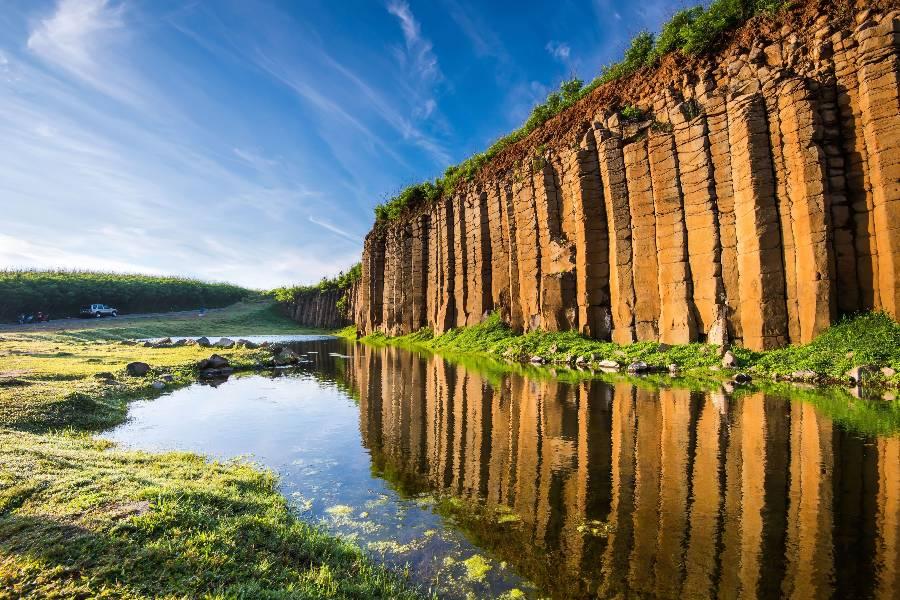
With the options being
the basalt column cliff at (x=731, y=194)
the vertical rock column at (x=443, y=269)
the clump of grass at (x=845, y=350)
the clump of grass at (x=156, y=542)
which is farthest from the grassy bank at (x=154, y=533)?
the vertical rock column at (x=443, y=269)

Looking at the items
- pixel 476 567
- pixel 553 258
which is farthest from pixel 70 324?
pixel 476 567

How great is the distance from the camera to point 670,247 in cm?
2278

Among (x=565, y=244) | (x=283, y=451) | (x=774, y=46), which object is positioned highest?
(x=774, y=46)

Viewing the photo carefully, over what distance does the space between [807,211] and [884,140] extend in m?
3.13

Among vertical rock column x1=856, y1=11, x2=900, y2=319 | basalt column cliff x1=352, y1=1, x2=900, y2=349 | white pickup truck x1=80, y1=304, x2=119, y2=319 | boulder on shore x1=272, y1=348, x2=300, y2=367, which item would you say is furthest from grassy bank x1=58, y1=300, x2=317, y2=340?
vertical rock column x1=856, y1=11, x2=900, y2=319

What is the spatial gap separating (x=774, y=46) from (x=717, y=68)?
108 inches

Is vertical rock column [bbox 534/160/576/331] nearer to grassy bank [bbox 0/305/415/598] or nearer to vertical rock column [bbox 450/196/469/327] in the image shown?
vertical rock column [bbox 450/196/469/327]

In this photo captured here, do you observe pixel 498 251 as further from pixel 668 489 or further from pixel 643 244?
pixel 668 489

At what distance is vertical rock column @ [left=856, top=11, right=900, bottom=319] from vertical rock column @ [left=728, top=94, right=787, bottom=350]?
3.04 metres

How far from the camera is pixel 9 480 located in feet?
19.9

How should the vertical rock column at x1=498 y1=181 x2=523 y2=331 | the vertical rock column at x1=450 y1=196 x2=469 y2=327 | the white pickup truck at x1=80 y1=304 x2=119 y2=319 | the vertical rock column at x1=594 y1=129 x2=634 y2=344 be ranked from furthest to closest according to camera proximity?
the white pickup truck at x1=80 y1=304 x2=119 y2=319
the vertical rock column at x1=450 y1=196 x2=469 y2=327
the vertical rock column at x1=498 y1=181 x2=523 y2=331
the vertical rock column at x1=594 y1=129 x2=634 y2=344

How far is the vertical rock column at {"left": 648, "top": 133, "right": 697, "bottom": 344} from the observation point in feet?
71.2

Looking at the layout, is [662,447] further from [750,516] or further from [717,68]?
[717,68]

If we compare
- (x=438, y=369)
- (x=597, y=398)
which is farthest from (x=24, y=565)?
(x=438, y=369)
